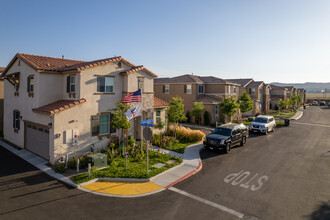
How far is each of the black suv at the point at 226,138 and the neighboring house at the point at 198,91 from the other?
35.8ft

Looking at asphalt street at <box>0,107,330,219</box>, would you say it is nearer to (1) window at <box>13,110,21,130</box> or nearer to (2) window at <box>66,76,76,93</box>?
(1) window at <box>13,110,21,130</box>

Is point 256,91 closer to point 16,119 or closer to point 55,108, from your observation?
point 55,108

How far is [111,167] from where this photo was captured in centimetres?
1298

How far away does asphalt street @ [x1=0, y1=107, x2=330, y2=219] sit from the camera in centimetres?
828

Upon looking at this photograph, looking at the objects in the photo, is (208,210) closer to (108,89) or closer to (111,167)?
(111,167)

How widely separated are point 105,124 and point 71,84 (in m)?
3.93

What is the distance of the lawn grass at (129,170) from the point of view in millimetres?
11516

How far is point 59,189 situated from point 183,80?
25.9 m

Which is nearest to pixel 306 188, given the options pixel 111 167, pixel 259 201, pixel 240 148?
pixel 259 201

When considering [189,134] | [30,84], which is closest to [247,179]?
[189,134]

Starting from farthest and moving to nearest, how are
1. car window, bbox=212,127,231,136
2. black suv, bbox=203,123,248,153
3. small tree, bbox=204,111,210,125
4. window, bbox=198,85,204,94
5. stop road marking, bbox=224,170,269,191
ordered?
window, bbox=198,85,204,94 < small tree, bbox=204,111,210,125 < car window, bbox=212,127,231,136 < black suv, bbox=203,123,248,153 < stop road marking, bbox=224,170,269,191

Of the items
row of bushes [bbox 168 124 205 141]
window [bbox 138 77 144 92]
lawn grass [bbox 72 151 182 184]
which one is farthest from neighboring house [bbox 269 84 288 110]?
lawn grass [bbox 72 151 182 184]

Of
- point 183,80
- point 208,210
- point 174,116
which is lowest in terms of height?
point 208,210

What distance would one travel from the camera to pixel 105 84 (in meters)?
16.2
